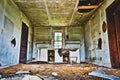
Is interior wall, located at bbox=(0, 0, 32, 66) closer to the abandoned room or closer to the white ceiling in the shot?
the abandoned room

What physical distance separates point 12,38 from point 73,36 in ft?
16.1

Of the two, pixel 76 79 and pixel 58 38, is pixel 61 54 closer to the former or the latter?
pixel 58 38

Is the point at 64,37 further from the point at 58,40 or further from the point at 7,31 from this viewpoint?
the point at 7,31

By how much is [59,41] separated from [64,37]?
1.58ft

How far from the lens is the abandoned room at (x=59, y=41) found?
3.00 metres

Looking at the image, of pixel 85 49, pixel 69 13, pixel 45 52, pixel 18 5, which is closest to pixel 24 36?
pixel 45 52

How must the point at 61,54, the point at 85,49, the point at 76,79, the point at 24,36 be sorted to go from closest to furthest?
the point at 76,79 → the point at 24,36 → the point at 61,54 → the point at 85,49

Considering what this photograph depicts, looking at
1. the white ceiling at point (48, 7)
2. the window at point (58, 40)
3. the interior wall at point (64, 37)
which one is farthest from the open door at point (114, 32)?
the window at point (58, 40)

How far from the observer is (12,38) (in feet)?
15.7

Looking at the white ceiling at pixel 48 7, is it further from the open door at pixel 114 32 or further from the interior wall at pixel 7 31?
the open door at pixel 114 32

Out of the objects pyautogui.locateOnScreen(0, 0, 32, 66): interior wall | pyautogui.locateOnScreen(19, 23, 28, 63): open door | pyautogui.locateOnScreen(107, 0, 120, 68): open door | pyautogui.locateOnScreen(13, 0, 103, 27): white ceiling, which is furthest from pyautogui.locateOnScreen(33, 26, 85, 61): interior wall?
pyautogui.locateOnScreen(107, 0, 120, 68): open door

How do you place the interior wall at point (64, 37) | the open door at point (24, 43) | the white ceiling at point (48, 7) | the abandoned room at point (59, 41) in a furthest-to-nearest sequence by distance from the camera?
the interior wall at point (64, 37), the open door at point (24, 43), the white ceiling at point (48, 7), the abandoned room at point (59, 41)

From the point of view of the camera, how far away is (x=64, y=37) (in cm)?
870

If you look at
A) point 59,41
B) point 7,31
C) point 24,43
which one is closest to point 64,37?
point 59,41
